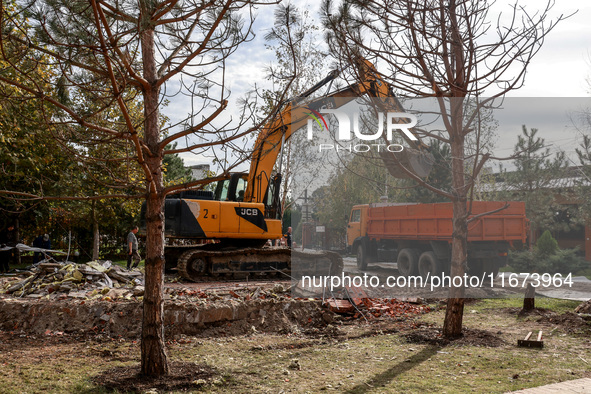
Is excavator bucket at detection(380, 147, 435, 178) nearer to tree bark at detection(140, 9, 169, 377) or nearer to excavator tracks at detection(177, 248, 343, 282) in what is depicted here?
excavator tracks at detection(177, 248, 343, 282)

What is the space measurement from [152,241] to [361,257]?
25.8ft

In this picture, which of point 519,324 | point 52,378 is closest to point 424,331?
point 519,324

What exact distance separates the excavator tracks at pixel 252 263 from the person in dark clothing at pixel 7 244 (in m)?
6.40

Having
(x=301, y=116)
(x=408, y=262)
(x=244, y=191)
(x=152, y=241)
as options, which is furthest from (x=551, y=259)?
(x=152, y=241)

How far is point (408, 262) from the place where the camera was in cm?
1251

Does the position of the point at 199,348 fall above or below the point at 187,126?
below

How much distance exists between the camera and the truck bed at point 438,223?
11.9m

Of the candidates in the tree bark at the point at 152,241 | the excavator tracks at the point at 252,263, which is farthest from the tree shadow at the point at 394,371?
the excavator tracks at the point at 252,263

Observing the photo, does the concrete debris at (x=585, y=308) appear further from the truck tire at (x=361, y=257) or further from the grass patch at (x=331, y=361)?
the truck tire at (x=361, y=257)

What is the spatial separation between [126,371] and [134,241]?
11.1 m

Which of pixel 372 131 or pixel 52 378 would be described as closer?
pixel 52 378

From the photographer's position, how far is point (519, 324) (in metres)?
8.73

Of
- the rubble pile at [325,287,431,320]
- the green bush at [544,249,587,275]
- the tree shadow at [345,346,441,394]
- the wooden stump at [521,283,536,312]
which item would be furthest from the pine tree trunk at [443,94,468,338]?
the green bush at [544,249,587,275]

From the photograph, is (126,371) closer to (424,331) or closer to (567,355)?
(424,331)
